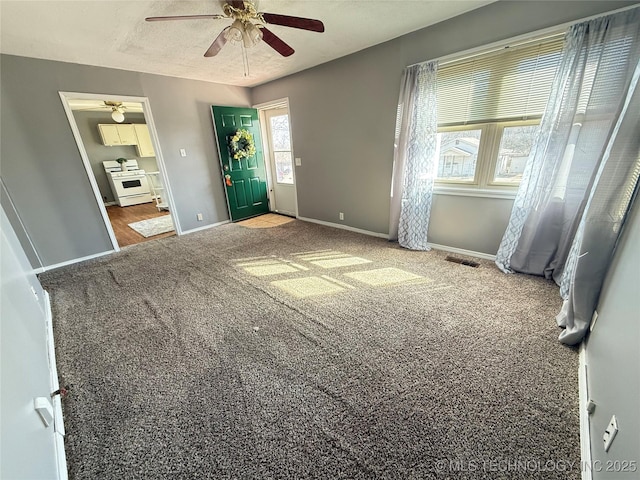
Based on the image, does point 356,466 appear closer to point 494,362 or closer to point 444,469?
point 444,469

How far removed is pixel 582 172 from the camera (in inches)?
78.8

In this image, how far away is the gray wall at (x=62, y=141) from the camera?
2.74 meters

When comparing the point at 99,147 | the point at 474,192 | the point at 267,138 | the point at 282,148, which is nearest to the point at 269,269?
the point at 474,192

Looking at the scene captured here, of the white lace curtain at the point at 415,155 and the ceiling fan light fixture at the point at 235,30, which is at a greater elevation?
the ceiling fan light fixture at the point at 235,30

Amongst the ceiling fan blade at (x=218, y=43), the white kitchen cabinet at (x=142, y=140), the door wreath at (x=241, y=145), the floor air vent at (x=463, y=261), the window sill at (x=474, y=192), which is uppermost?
the ceiling fan blade at (x=218, y=43)

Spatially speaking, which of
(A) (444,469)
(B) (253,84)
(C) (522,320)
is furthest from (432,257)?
(B) (253,84)

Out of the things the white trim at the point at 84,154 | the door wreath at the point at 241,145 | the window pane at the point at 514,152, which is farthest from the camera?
the door wreath at the point at 241,145

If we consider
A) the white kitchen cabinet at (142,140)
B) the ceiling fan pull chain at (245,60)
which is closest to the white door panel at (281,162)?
the ceiling fan pull chain at (245,60)

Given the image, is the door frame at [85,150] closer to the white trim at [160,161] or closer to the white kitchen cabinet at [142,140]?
the white trim at [160,161]

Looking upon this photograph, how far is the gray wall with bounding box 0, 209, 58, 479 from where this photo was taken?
2.43ft

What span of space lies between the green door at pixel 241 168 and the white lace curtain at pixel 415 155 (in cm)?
293

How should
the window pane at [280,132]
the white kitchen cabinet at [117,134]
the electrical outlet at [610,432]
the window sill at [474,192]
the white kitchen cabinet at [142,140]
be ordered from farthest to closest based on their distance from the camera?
the white kitchen cabinet at [142,140]
the white kitchen cabinet at [117,134]
the window pane at [280,132]
the window sill at [474,192]
the electrical outlet at [610,432]

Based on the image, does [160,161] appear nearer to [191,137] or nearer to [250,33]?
[191,137]

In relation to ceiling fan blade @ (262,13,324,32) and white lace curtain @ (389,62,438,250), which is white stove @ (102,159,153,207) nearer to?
ceiling fan blade @ (262,13,324,32)
